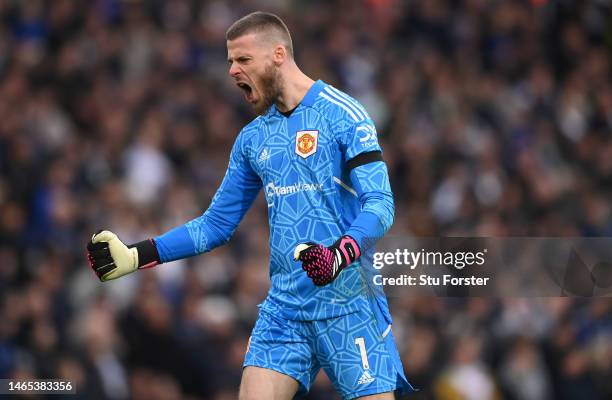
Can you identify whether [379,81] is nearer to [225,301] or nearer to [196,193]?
[196,193]

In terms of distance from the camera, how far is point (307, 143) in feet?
16.5

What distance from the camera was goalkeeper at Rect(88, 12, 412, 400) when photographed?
4945mm

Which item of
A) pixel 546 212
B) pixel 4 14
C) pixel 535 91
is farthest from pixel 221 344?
pixel 535 91

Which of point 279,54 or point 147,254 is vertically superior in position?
point 279,54

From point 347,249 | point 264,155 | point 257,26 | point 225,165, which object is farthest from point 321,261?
point 225,165

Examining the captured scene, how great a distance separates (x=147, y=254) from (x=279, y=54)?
115 cm

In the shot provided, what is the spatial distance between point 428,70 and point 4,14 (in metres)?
5.01

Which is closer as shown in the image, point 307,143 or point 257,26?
point 307,143

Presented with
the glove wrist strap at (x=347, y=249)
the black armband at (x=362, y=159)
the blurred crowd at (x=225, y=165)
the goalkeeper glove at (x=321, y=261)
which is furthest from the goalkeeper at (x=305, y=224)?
the blurred crowd at (x=225, y=165)

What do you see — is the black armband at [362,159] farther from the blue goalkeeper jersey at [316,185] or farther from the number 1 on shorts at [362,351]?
the number 1 on shorts at [362,351]

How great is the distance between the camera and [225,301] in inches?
391

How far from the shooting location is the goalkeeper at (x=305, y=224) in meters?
4.95

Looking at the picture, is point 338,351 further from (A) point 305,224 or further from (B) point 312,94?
(B) point 312,94

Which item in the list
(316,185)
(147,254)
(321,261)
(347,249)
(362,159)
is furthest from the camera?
(147,254)
